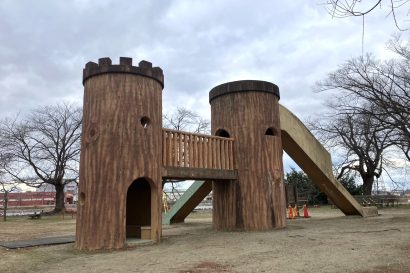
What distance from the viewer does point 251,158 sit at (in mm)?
13375

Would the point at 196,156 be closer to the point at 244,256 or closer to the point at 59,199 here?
the point at 244,256

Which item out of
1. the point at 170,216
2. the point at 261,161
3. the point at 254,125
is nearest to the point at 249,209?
the point at 261,161

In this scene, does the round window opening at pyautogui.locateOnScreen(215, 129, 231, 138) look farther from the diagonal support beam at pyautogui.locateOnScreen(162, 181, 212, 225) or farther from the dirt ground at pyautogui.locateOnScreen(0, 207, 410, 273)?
the dirt ground at pyautogui.locateOnScreen(0, 207, 410, 273)

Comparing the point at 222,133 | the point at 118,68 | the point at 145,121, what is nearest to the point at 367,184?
the point at 222,133

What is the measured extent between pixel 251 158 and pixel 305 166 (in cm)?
416

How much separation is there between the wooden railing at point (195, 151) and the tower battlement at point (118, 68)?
179cm

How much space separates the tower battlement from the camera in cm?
1059

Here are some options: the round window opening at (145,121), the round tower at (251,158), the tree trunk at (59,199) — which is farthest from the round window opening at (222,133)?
the tree trunk at (59,199)

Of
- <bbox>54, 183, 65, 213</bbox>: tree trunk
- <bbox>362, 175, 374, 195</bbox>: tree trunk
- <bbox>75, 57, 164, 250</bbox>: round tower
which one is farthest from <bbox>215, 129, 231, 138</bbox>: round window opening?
<bbox>362, 175, 374, 195</bbox>: tree trunk

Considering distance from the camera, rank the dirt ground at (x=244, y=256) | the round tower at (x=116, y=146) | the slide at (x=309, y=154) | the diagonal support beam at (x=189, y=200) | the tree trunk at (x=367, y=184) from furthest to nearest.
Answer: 1. the tree trunk at (x=367, y=184)
2. the diagonal support beam at (x=189, y=200)
3. the slide at (x=309, y=154)
4. the round tower at (x=116, y=146)
5. the dirt ground at (x=244, y=256)

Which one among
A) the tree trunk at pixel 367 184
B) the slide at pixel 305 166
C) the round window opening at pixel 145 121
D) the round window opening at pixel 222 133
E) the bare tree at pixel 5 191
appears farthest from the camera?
the tree trunk at pixel 367 184

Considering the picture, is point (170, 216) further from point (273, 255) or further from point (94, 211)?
point (273, 255)

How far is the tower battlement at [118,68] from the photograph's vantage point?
417 inches

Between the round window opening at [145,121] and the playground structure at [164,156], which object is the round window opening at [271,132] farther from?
the round window opening at [145,121]
